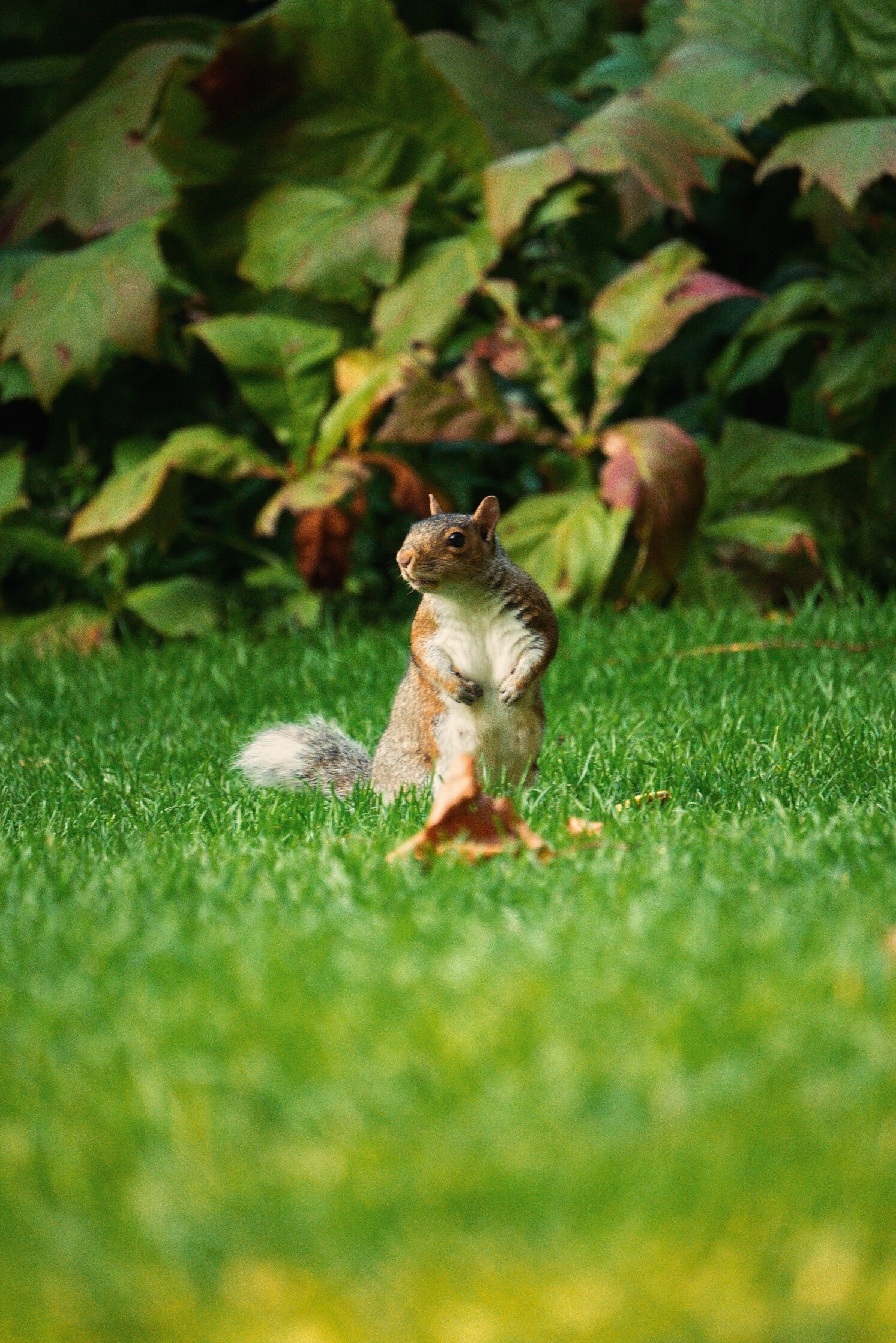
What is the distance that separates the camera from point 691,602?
468cm

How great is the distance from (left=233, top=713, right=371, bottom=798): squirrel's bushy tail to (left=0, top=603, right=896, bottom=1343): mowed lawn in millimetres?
468

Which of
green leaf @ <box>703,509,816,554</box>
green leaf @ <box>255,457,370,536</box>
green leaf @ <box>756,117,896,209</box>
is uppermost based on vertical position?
green leaf @ <box>756,117,896,209</box>

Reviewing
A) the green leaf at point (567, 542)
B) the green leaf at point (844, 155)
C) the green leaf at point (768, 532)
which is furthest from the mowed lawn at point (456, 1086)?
the green leaf at point (844, 155)

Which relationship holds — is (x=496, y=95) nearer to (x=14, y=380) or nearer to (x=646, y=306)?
(x=646, y=306)

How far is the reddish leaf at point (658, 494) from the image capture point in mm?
4414

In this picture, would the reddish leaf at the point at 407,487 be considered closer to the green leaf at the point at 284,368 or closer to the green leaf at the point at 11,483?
the green leaf at the point at 284,368

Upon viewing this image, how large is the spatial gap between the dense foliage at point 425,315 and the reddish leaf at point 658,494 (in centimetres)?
1

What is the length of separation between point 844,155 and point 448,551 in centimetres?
283

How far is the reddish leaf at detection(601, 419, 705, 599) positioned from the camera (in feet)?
14.5

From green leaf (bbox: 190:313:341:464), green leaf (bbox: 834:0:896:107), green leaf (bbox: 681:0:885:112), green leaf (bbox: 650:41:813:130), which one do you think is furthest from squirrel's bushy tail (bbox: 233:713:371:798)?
green leaf (bbox: 834:0:896:107)

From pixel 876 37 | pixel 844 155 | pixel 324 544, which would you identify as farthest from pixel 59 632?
pixel 876 37

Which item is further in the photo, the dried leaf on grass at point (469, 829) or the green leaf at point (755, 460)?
the green leaf at point (755, 460)

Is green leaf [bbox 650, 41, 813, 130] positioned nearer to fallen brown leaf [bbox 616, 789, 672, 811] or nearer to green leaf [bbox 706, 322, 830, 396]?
green leaf [bbox 706, 322, 830, 396]

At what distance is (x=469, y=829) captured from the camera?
6.59 ft
